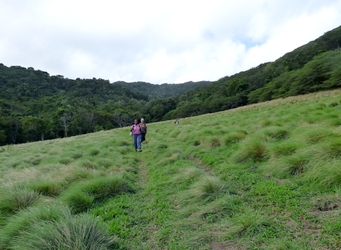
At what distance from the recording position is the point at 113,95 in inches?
5212

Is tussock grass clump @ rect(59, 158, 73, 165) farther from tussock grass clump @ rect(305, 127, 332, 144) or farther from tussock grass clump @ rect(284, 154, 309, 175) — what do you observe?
tussock grass clump @ rect(305, 127, 332, 144)

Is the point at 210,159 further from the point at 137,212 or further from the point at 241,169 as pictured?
the point at 137,212

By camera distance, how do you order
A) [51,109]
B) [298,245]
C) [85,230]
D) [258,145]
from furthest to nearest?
[51,109], [258,145], [85,230], [298,245]

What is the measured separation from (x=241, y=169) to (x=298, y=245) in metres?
3.10

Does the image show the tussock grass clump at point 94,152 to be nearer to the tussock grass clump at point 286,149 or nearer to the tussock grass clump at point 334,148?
the tussock grass clump at point 286,149

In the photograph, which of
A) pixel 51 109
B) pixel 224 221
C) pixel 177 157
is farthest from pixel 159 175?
pixel 51 109

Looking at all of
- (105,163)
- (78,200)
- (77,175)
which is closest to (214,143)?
(105,163)

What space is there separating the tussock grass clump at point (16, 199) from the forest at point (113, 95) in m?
40.8

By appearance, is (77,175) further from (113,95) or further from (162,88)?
(162,88)

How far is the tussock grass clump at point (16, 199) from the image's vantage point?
169 inches

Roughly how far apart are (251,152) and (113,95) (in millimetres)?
132791

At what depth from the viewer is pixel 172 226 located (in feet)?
11.7

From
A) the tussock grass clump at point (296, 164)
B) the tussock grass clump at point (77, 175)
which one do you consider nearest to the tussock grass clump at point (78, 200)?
the tussock grass clump at point (77, 175)

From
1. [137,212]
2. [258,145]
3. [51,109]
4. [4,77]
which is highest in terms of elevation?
[4,77]
